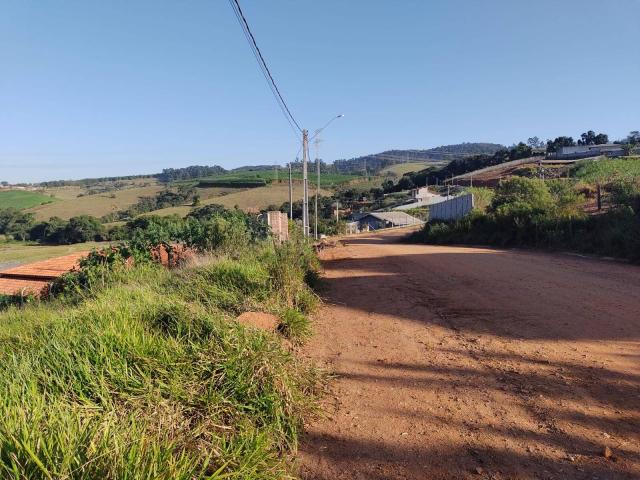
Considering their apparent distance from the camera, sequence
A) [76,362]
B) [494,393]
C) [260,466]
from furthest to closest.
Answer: [494,393] < [76,362] < [260,466]

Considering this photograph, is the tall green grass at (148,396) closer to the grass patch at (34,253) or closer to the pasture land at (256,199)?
the grass patch at (34,253)

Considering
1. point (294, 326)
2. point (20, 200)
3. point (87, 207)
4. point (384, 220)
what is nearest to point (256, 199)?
point (384, 220)

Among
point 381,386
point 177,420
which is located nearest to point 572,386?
point 381,386

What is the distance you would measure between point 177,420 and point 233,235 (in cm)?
738

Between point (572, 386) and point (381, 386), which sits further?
point (381, 386)

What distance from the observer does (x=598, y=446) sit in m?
3.04

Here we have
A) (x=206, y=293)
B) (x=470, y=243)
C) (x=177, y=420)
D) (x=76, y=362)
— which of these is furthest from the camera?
(x=470, y=243)

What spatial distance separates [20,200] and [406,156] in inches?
5129

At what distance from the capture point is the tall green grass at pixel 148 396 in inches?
90.1

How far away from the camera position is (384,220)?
6303cm

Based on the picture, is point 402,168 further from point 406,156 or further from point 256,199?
point 256,199

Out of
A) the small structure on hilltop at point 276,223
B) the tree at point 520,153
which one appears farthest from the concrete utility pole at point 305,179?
the tree at point 520,153

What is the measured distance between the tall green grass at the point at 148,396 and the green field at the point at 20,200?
85672 millimetres

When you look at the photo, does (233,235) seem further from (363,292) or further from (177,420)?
(177,420)
